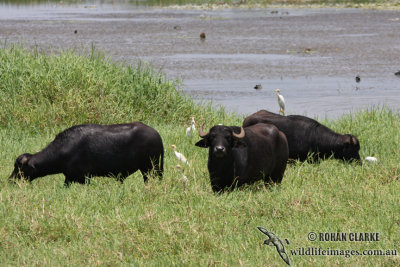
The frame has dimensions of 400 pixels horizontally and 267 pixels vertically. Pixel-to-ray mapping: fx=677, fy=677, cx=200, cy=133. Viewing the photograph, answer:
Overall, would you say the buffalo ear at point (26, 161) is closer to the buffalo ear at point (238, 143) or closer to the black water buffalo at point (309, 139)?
the buffalo ear at point (238, 143)

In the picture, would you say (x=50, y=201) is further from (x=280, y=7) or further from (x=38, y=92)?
(x=280, y=7)

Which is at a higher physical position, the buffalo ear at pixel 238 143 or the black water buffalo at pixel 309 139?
the buffalo ear at pixel 238 143

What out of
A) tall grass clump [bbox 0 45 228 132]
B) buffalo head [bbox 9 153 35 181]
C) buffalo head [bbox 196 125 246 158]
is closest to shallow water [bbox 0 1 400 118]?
tall grass clump [bbox 0 45 228 132]

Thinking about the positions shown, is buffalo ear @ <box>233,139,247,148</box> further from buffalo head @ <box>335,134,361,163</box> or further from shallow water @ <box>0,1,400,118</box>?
shallow water @ <box>0,1,400,118</box>

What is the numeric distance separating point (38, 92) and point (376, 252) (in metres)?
7.23

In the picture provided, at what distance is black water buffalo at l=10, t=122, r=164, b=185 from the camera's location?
7.21 metres

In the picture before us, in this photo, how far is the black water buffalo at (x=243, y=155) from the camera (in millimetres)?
6750

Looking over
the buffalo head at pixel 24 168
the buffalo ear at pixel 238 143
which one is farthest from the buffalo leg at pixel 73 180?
the buffalo ear at pixel 238 143

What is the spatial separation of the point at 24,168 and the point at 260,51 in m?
20.1

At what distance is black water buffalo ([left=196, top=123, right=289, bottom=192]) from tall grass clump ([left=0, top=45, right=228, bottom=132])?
169 inches

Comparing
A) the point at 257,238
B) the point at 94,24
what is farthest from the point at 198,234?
the point at 94,24

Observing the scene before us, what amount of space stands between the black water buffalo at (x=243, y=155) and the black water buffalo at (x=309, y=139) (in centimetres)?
97

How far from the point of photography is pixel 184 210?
20.5 feet

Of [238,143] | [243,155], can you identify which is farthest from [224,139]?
[243,155]
